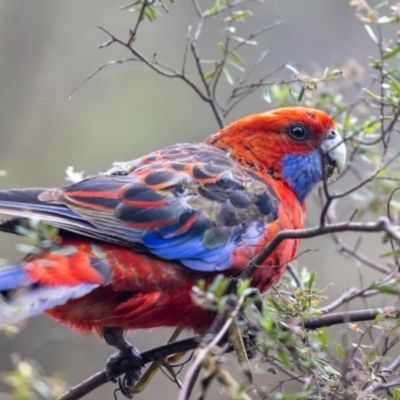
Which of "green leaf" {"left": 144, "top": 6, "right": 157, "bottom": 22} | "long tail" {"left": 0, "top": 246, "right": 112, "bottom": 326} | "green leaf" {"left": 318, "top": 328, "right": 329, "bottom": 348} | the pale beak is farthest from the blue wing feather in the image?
"green leaf" {"left": 318, "top": 328, "right": 329, "bottom": 348}

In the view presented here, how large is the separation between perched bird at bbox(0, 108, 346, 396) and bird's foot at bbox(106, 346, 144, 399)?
0.01m

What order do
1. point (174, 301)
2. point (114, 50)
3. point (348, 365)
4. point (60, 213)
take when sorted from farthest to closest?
point (114, 50)
point (174, 301)
point (60, 213)
point (348, 365)

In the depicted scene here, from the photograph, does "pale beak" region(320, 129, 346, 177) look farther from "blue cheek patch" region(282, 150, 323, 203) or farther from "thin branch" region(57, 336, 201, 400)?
"thin branch" region(57, 336, 201, 400)

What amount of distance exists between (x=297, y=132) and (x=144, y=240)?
1387 millimetres

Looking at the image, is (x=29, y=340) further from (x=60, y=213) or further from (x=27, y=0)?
(x=60, y=213)

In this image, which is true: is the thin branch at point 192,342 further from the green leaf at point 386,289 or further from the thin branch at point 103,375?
the green leaf at point 386,289

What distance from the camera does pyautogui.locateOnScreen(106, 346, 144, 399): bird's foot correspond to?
3.76 m

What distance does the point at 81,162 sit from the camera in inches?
328

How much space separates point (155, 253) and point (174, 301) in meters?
0.24

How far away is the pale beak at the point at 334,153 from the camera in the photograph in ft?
13.8

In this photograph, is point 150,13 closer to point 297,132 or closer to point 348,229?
point 297,132

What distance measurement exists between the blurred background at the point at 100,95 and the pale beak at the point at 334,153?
9.67 feet

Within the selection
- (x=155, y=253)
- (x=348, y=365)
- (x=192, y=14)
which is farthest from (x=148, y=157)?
(x=192, y=14)

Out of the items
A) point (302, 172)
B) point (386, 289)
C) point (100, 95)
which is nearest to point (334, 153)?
point (302, 172)
